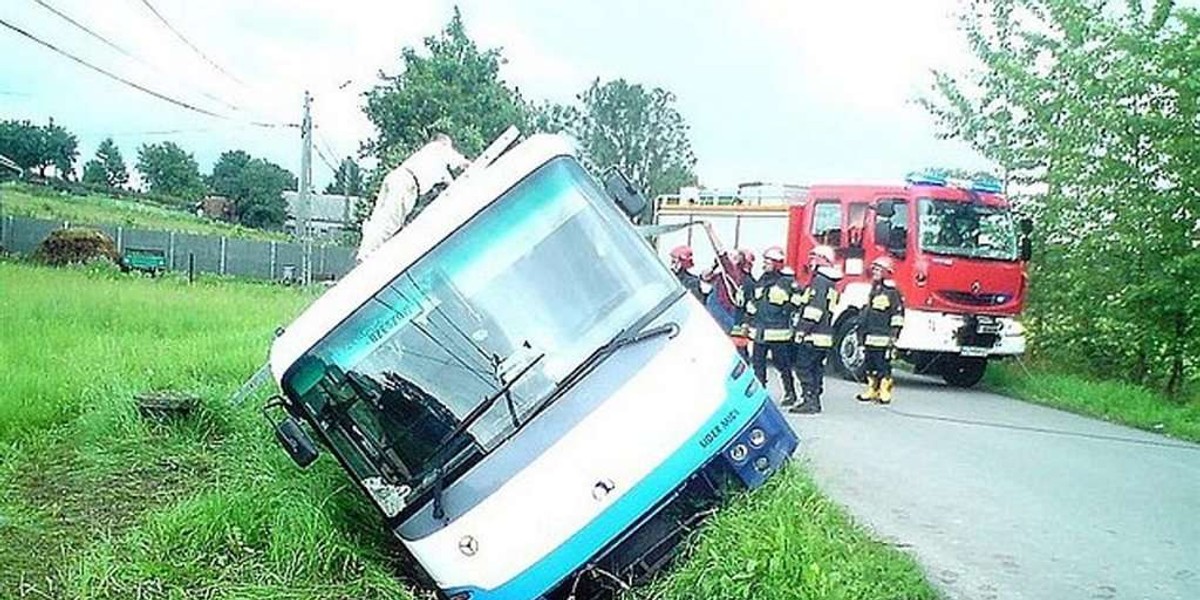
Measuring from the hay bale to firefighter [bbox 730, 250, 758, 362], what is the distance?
76.7 ft

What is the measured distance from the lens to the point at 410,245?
17.5 ft

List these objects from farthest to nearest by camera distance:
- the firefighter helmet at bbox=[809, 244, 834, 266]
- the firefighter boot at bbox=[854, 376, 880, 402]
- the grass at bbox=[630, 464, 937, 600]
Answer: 1. the firefighter boot at bbox=[854, 376, 880, 402]
2. the firefighter helmet at bbox=[809, 244, 834, 266]
3. the grass at bbox=[630, 464, 937, 600]

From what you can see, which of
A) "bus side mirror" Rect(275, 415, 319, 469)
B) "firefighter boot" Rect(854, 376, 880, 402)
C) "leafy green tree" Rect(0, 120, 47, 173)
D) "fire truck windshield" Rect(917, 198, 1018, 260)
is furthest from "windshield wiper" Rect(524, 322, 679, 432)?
"leafy green tree" Rect(0, 120, 47, 173)

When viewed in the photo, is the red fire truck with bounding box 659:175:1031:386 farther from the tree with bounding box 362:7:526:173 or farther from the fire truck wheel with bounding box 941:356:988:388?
the tree with bounding box 362:7:526:173

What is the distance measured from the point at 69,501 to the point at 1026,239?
33.2 ft

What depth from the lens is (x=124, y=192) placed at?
45344mm

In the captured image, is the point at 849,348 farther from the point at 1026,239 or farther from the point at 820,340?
the point at 820,340

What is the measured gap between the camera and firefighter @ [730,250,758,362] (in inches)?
485

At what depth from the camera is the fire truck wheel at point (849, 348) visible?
43.3 ft

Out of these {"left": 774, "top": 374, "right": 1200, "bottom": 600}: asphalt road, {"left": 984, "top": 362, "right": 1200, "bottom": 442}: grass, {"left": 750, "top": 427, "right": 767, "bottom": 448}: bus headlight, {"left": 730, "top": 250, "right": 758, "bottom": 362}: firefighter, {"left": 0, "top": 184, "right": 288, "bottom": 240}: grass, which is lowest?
{"left": 774, "top": 374, "right": 1200, "bottom": 600}: asphalt road

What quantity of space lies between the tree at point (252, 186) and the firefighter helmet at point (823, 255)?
146 ft

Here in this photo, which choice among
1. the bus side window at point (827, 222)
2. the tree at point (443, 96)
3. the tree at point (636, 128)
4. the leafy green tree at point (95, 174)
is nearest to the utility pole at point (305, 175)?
the tree at point (443, 96)

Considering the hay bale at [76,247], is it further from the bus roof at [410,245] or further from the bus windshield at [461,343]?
the bus windshield at [461,343]

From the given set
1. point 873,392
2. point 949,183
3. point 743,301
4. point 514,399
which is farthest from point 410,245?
point 949,183
